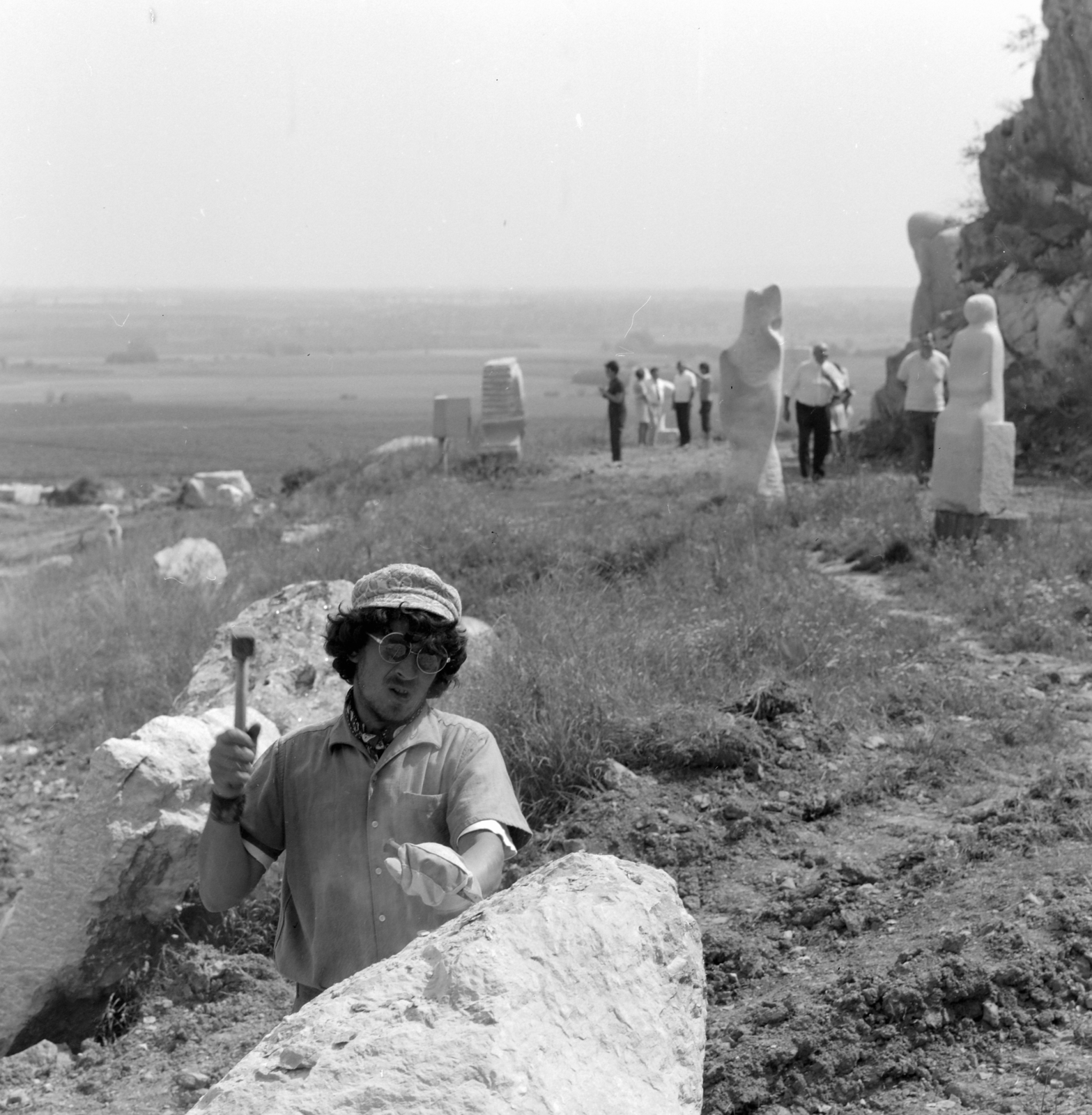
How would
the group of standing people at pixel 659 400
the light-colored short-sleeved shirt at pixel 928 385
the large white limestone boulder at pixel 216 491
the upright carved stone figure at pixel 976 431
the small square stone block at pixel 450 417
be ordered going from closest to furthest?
1. the upright carved stone figure at pixel 976 431
2. the light-colored short-sleeved shirt at pixel 928 385
3. the small square stone block at pixel 450 417
4. the group of standing people at pixel 659 400
5. the large white limestone boulder at pixel 216 491

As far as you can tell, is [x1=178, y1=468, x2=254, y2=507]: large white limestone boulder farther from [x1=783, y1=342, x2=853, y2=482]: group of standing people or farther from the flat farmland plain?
[x1=783, y1=342, x2=853, y2=482]: group of standing people

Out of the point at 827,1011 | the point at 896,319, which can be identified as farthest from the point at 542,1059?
the point at 896,319

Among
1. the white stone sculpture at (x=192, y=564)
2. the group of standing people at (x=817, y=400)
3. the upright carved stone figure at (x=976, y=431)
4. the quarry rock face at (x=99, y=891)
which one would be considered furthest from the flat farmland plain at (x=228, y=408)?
the quarry rock face at (x=99, y=891)

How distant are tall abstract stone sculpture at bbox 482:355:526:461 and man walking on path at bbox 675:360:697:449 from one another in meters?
2.30

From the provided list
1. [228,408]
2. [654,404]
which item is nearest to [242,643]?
[654,404]

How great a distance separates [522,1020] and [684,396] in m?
18.1

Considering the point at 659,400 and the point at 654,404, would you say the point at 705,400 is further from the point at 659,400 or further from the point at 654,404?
the point at 654,404

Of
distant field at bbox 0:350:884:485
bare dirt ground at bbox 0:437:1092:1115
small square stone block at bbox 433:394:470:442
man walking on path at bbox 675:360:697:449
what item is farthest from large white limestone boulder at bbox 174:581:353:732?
man walking on path at bbox 675:360:697:449

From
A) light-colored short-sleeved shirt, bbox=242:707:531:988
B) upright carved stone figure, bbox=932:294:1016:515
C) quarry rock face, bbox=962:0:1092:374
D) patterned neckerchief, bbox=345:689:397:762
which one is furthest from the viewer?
quarry rock face, bbox=962:0:1092:374

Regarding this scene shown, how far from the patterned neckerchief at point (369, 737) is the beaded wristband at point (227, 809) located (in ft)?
0.86

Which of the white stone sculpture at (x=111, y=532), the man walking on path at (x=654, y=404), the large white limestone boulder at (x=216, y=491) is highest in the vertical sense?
the man walking on path at (x=654, y=404)

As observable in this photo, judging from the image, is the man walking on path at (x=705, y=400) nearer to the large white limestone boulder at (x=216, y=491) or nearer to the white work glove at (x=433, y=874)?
the large white limestone boulder at (x=216, y=491)

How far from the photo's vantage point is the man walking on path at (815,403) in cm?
1434

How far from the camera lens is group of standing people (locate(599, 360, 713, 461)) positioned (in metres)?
18.6
